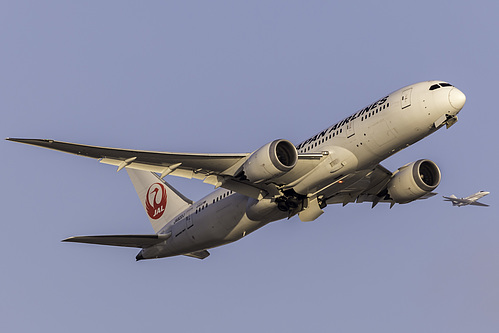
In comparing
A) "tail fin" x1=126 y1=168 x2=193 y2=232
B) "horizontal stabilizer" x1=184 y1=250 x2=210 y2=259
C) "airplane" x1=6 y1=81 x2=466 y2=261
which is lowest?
"horizontal stabilizer" x1=184 y1=250 x2=210 y2=259

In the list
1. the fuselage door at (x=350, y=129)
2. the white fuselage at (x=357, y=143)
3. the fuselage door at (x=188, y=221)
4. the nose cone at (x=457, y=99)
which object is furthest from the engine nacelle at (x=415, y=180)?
the fuselage door at (x=188, y=221)

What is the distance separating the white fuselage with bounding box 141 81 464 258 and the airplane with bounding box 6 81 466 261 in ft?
0.14

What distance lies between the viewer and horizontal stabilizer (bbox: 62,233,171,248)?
118 ft

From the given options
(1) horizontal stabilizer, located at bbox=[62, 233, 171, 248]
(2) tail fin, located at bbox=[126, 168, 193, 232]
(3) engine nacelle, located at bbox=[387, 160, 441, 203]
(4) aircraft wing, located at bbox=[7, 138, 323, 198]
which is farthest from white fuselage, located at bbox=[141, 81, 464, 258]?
(2) tail fin, located at bbox=[126, 168, 193, 232]

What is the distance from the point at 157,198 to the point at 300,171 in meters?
13.7

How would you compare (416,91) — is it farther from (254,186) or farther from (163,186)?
(163,186)

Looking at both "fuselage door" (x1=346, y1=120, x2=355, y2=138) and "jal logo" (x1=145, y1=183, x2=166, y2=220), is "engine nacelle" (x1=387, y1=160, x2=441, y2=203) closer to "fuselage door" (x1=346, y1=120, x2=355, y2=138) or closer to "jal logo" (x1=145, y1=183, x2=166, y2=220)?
"fuselage door" (x1=346, y1=120, x2=355, y2=138)

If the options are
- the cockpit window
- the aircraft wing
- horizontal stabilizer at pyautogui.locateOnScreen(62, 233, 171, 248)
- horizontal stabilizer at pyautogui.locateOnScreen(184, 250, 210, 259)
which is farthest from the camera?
horizontal stabilizer at pyautogui.locateOnScreen(184, 250, 210, 259)

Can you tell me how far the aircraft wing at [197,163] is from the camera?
31.2 metres

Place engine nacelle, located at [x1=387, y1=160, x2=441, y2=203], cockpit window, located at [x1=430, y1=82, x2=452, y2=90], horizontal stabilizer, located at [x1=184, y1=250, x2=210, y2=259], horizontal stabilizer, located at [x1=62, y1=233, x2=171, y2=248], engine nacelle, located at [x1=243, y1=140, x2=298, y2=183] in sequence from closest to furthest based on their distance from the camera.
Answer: engine nacelle, located at [x1=243, y1=140, x2=298, y2=183] → cockpit window, located at [x1=430, y1=82, x2=452, y2=90] → horizontal stabilizer, located at [x1=62, y1=233, x2=171, y2=248] → engine nacelle, located at [x1=387, y1=160, x2=441, y2=203] → horizontal stabilizer, located at [x1=184, y1=250, x2=210, y2=259]

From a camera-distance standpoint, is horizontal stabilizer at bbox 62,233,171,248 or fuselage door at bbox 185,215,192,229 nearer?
horizontal stabilizer at bbox 62,233,171,248

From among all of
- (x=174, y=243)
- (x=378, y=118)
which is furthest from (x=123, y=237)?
(x=378, y=118)

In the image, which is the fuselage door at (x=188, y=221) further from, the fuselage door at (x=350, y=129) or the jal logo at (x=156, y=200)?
the fuselage door at (x=350, y=129)

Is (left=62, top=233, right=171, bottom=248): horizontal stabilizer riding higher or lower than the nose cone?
lower
